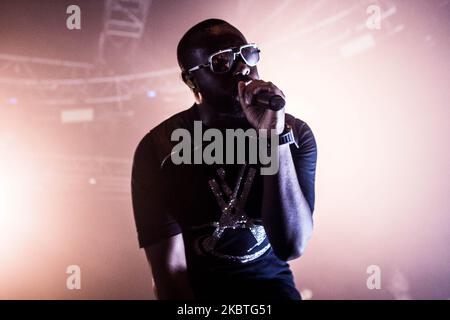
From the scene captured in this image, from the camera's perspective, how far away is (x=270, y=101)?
141cm

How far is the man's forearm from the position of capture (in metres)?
1.53

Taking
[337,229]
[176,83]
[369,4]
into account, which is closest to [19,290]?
[176,83]

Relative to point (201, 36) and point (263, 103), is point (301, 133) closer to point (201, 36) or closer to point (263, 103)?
point (263, 103)

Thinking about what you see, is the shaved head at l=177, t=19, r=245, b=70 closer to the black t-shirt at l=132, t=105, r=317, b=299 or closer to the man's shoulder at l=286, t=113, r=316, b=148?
the black t-shirt at l=132, t=105, r=317, b=299

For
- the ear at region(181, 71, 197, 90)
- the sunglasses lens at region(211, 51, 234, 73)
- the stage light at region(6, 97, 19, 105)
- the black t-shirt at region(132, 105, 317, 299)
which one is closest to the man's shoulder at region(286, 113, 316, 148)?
the black t-shirt at region(132, 105, 317, 299)

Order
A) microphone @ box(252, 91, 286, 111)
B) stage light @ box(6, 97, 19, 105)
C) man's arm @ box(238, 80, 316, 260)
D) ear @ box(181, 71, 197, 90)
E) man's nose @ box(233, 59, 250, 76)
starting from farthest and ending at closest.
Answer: stage light @ box(6, 97, 19, 105)
ear @ box(181, 71, 197, 90)
man's nose @ box(233, 59, 250, 76)
man's arm @ box(238, 80, 316, 260)
microphone @ box(252, 91, 286, 111)

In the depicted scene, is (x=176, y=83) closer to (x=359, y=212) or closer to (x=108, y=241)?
(x=108, y=241)

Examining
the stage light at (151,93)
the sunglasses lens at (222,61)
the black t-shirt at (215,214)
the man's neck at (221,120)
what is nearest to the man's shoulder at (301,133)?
the black t-shirt at (215,214)

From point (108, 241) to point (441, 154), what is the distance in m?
2.66

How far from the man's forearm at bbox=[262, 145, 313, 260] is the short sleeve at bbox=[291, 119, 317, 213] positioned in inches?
4.4

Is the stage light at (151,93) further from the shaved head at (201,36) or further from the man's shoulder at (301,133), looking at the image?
the man's shoulder at (301,133)

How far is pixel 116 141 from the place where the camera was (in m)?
3.49

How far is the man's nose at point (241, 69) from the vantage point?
5.71 feet

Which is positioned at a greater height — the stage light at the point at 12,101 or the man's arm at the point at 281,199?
the stage light at the point at 12,101
